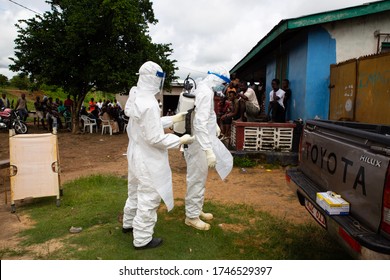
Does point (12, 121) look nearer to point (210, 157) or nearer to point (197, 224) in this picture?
point (197, 224)

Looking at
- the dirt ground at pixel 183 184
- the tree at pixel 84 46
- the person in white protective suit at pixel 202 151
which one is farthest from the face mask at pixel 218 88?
the tree at pixel 84 46

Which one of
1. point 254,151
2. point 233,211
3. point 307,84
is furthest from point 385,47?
point 233,211

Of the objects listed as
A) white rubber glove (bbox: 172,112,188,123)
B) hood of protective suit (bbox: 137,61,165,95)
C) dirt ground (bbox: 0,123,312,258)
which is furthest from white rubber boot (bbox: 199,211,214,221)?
hood of protective suit (bbox: 137,61,165,95)

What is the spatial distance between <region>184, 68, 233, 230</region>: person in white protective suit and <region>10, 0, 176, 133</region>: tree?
958cm

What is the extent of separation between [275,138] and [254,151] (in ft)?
1.90

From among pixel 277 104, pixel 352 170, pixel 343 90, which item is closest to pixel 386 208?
pixel 352 170

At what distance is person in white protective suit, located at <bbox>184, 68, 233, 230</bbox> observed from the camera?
3475 mm

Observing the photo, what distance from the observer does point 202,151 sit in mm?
3666

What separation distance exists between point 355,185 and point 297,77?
5.83m

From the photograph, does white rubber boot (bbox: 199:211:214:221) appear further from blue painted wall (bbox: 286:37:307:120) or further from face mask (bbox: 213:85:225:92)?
blue painted wall (bbox: 286:37:307:120)

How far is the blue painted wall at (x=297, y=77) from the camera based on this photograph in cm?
723

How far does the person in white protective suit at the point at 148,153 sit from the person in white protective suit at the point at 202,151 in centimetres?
34

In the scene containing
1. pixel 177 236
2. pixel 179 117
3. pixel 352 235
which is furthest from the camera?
pixel 179 117

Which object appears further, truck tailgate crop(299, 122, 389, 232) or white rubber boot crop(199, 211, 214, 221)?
white rubber boot crop(199, 211, 214, 221)
